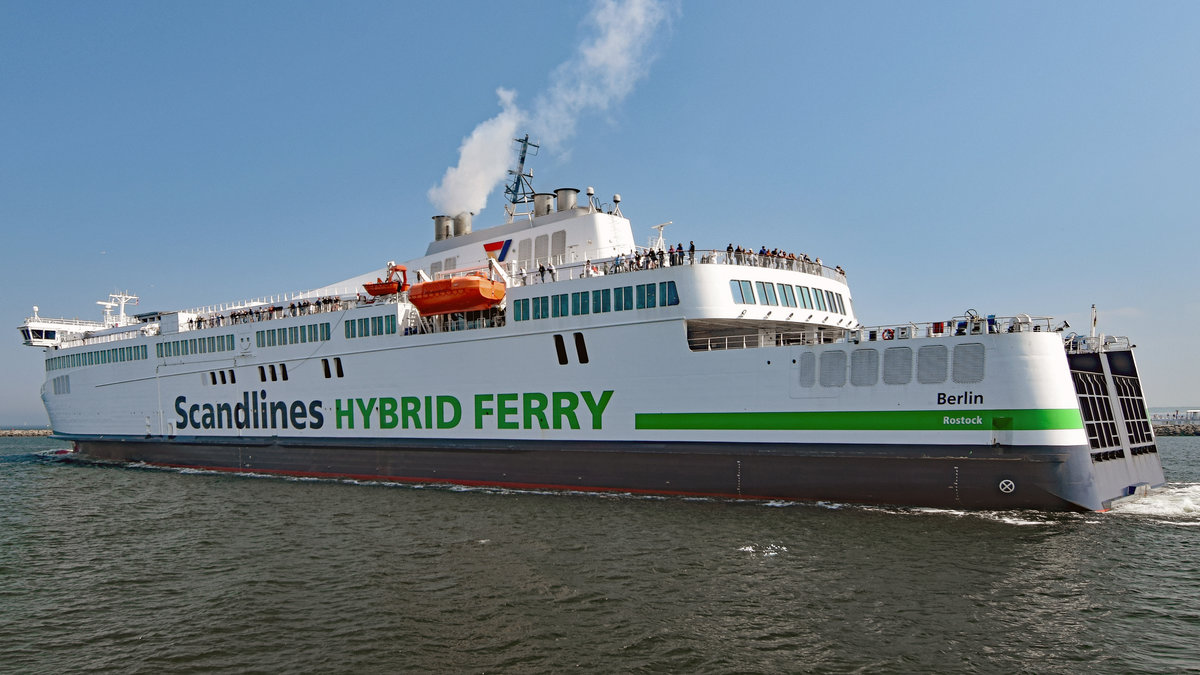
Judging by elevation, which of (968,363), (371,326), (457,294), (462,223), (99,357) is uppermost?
(462,223)

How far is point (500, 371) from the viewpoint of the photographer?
26.8 metres

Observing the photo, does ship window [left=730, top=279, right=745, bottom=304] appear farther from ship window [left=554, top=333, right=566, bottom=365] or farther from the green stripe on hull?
ship window [left=554, top=333, right=566, bottom=365]

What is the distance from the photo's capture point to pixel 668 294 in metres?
23.4

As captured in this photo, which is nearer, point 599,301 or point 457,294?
point 599,301

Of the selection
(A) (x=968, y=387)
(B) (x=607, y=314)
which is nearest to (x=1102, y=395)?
(A) (x=968, y=387)

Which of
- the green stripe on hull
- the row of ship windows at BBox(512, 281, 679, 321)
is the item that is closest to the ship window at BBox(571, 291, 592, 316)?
the row of ship windows at BBox(512, 281, 679, 321)

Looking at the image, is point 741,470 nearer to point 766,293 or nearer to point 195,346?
point 766,293

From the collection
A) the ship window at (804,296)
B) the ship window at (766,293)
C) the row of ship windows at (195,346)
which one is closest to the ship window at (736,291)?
the ship window at (766,293)

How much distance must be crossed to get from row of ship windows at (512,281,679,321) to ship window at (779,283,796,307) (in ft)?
12.6

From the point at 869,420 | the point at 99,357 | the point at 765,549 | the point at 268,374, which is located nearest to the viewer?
the point at 765,549

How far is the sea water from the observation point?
10.7m

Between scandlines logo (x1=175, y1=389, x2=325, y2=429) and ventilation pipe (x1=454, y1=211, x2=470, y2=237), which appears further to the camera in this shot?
ventilation pipe (x1=454, y1=211, x2=470, y2=237)

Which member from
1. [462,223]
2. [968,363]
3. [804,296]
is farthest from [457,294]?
[968,363]

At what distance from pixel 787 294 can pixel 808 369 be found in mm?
4095
